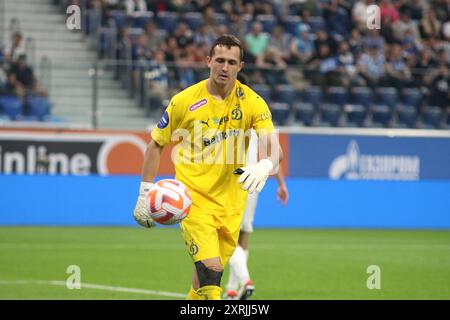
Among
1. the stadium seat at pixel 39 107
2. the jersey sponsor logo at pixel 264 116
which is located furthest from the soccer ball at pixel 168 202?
the stadium seat at pixel 39 107

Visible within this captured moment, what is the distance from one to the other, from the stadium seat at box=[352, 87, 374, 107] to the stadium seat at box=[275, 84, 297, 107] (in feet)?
5.69

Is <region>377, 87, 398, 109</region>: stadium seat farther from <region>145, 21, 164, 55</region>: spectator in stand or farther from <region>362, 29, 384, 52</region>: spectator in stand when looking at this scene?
<region>145, 21, 164, 55</region>: spectator in stand

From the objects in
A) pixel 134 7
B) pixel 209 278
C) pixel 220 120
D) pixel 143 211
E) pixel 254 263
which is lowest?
pixel 254 263

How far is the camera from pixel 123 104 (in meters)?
22.0

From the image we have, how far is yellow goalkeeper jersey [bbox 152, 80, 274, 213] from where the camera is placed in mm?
8336

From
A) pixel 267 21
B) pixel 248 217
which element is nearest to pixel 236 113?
pixel 248 217

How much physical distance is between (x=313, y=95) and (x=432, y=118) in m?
3.13

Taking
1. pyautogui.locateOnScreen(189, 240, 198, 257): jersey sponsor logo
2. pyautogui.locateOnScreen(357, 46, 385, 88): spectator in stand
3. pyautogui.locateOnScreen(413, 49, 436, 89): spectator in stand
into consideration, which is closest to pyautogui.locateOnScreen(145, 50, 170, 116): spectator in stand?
pyautogui.locateOnScreen(357, 46, 385, 88): spectator in stand

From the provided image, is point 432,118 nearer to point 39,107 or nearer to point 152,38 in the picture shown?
point 152,38

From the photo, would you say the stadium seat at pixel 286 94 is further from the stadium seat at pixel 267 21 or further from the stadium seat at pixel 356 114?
the stadium seat at pixel 267 21

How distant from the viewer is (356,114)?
2378 centimetres
